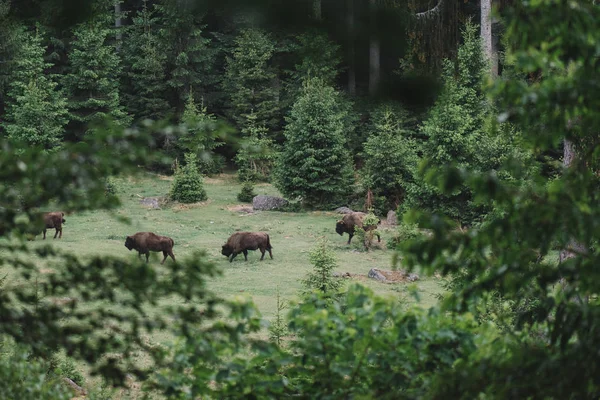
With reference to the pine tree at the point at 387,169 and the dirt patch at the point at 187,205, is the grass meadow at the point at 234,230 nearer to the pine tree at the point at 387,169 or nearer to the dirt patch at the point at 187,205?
the dirt patch at the point at 187,205

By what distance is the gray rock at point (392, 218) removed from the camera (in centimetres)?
2575

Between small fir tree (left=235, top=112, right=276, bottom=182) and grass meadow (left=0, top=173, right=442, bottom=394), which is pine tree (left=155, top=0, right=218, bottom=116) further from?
grass meadow (left=0, top=173, right=442, bottom=394)

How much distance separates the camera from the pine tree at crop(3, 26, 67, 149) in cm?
3088

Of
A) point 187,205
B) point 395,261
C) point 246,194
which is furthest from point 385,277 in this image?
point 395,261

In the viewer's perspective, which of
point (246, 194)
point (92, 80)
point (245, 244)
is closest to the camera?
point (245, 244)

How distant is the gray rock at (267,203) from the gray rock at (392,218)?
13.6ft

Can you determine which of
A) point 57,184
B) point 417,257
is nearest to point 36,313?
point 57,184

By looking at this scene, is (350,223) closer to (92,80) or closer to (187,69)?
(92,80)

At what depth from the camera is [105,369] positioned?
11.2 ft

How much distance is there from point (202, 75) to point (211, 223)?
44.6ft

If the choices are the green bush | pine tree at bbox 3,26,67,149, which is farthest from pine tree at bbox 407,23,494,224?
pine tree at bbox 3,26,67,149

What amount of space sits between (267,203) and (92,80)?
11143 millimetres

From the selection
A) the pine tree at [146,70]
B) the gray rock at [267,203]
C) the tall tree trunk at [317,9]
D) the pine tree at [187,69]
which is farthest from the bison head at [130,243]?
the tall tree trunk at [317,9]

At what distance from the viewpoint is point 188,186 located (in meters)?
28.4
